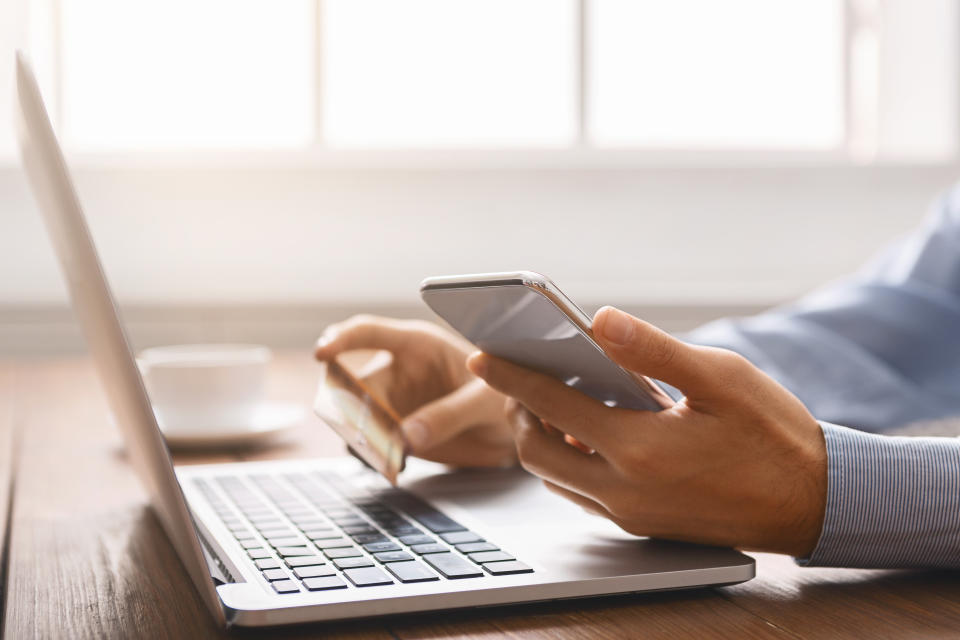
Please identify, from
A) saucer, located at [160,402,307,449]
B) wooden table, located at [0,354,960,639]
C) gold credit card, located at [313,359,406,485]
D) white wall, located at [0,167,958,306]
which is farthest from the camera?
white wall, located at [0,167,958,306]

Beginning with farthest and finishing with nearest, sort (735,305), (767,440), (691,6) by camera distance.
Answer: (691,6)
(735,305)
(767,440)

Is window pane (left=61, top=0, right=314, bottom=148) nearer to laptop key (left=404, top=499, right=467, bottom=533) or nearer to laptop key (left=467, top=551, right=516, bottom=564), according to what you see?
laptop key (left=404, top=499, right=467, bottom=533)

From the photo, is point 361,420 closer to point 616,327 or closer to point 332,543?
point 332,543

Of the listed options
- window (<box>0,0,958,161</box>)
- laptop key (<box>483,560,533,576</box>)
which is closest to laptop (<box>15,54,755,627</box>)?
laptop key (<box>483,560,533,576</box>)

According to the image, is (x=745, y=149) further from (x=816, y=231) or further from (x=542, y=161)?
(x=542, y=161)

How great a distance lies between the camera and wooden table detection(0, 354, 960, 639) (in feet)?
1.49

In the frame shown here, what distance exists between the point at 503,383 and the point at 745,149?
6.26 feet

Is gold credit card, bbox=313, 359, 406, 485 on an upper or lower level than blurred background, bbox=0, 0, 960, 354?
lower

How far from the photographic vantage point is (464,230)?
7.37 ft

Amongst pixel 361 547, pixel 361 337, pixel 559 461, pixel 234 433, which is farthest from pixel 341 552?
pixel 234 433

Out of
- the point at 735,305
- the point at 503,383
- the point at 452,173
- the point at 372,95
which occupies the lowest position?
the point at 735,305

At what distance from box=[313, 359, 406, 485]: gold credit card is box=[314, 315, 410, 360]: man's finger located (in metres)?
0.04

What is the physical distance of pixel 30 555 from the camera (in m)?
0.60

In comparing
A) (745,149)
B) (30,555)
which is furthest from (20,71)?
(745,149)
